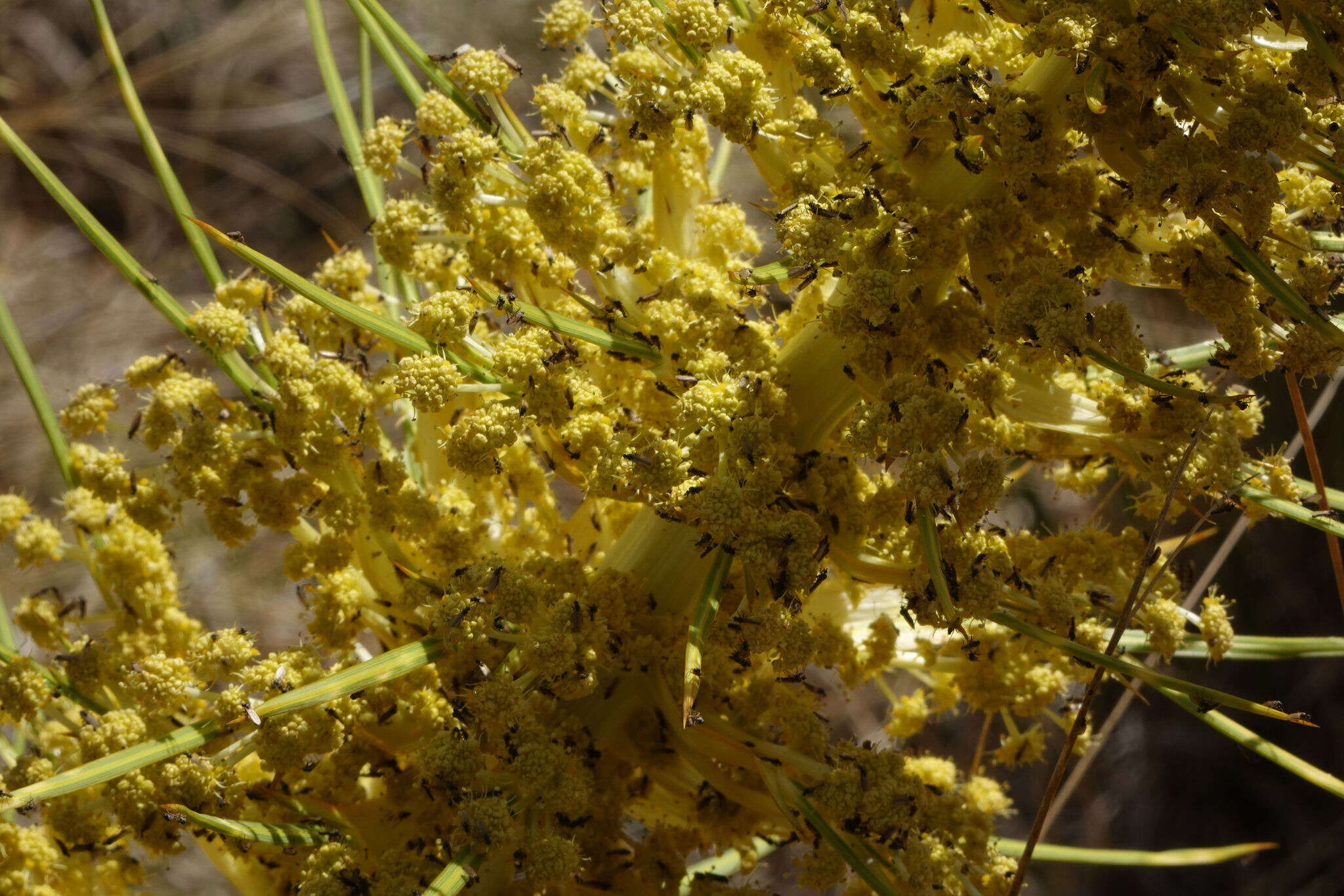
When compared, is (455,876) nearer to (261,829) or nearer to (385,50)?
(261,829)

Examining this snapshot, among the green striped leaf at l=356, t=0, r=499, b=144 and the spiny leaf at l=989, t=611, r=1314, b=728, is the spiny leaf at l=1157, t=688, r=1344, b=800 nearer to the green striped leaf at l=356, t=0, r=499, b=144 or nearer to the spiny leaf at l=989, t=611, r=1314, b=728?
the spiny leaf at l=989, t=611, r=1314, b=728

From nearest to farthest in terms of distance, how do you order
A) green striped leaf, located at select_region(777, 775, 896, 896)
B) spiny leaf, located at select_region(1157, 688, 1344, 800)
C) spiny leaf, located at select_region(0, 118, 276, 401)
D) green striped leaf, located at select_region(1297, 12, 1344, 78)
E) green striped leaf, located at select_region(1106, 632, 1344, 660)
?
1. green striped leaf, located at select_region(1297, 12, 1344, 78)
2. green striped leaf, located at select_region(777, 775, 896, 896)
3. spiny leaf, located at select_region(1157, 688, 1344, 800)
4. spiny leaf, located at select_region(0, 118, 276, 401)
5. green striped leaf, located at select_region(1106, 632, 1344, 660)

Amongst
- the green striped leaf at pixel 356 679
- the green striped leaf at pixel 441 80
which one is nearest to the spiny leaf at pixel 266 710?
the green striped leaf at pixel 356 679

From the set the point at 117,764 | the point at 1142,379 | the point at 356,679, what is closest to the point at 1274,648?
the point at 1142,379

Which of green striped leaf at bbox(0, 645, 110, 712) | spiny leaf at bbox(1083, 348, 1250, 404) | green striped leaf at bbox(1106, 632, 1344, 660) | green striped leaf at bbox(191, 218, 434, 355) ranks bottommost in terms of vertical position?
green striped leaf at bbox(1106, 632, 1344, 660)

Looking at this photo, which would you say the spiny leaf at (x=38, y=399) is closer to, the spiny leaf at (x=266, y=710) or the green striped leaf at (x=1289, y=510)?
the spiny leaf at (x=266, y=710)

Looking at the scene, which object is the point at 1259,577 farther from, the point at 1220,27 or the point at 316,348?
the point at 316,348

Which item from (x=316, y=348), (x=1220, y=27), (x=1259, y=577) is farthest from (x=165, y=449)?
(x=1259, y=577)

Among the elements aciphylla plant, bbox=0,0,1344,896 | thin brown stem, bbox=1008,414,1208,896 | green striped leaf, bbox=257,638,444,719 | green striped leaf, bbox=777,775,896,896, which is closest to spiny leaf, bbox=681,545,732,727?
aciphylla plant, bbox=0,0,1344,896
